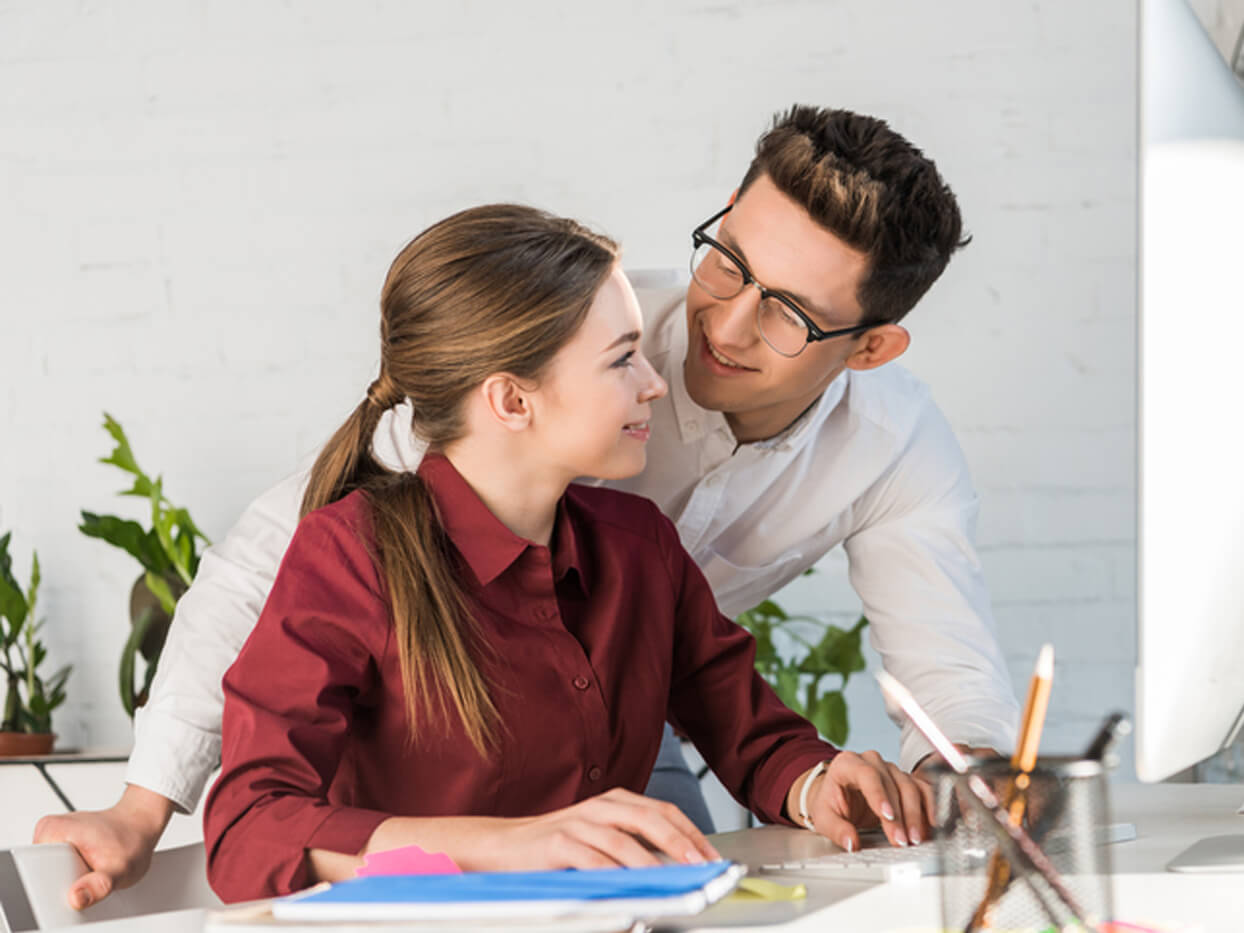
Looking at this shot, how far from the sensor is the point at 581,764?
113cm

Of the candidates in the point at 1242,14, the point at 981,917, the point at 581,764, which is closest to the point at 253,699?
the point at 581,764

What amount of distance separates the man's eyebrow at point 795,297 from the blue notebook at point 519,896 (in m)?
0.81

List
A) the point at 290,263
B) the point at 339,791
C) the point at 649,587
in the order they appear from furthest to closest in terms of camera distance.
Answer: the point at 290,263
the point at 649,587
the point at 339,791

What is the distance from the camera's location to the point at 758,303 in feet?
4.55

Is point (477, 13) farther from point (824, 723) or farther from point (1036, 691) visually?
point (1036, 691)

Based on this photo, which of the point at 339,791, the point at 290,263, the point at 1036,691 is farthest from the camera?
the point at 290,263

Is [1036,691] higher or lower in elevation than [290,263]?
lower

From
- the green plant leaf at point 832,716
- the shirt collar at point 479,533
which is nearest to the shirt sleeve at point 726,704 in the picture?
the shirt collar at point 479,533

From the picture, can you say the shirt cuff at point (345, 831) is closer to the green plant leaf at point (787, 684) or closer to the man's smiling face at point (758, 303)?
the man's smiling face at point (758, 303)

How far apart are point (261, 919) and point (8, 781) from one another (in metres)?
1.67

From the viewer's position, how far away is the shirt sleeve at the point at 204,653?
124cm

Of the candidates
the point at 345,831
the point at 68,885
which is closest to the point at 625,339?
the point at 345,831

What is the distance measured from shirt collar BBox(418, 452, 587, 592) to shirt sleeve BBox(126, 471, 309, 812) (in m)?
0.24

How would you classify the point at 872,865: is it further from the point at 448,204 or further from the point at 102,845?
the point at 448,204
